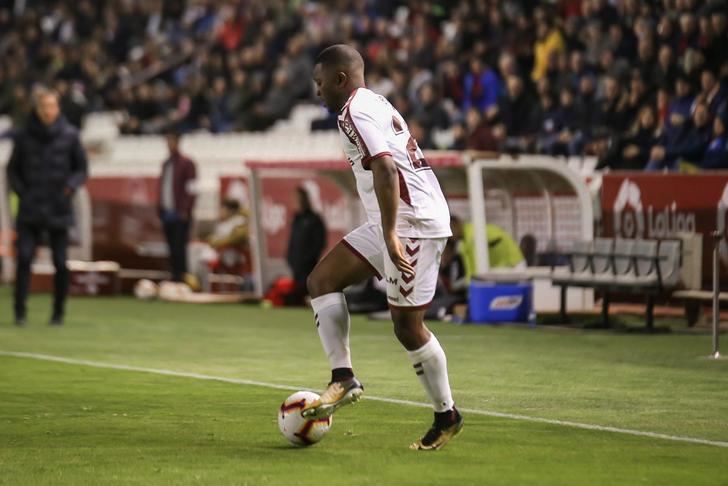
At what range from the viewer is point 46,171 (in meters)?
16.5

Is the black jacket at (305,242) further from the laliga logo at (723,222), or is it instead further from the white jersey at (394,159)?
the white jersey at (394,159)

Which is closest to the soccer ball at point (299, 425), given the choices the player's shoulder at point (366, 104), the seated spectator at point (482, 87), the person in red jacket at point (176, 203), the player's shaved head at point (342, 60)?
the player's shoulder at point (366, 104)

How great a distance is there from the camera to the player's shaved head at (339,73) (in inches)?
315

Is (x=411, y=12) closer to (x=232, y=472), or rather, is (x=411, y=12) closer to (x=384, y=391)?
(x=384, y=391)

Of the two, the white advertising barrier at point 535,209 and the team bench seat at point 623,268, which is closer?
the team bench seat at point 623,268

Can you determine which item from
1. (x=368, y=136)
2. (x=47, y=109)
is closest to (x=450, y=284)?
(x=47, y=109)

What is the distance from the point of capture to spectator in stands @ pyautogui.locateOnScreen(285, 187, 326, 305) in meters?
20.5

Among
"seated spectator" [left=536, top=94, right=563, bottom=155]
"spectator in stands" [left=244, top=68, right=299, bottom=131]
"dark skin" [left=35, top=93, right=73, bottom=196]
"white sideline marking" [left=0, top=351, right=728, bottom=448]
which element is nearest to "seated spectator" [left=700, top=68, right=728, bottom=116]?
"seated spectator" [left=536, top=94, right=563, bottom=155]

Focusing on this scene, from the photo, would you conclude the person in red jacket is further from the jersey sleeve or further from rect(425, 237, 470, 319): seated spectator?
the jersey sleeve

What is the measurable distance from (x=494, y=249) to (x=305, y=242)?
314 centimetres

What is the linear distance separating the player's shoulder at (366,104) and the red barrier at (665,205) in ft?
29.9

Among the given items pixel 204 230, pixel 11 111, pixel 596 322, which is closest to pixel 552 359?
pixel 596 322

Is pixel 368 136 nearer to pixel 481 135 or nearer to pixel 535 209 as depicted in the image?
pixel 535 209

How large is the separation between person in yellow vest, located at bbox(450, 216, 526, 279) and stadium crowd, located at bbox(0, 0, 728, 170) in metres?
1.91
